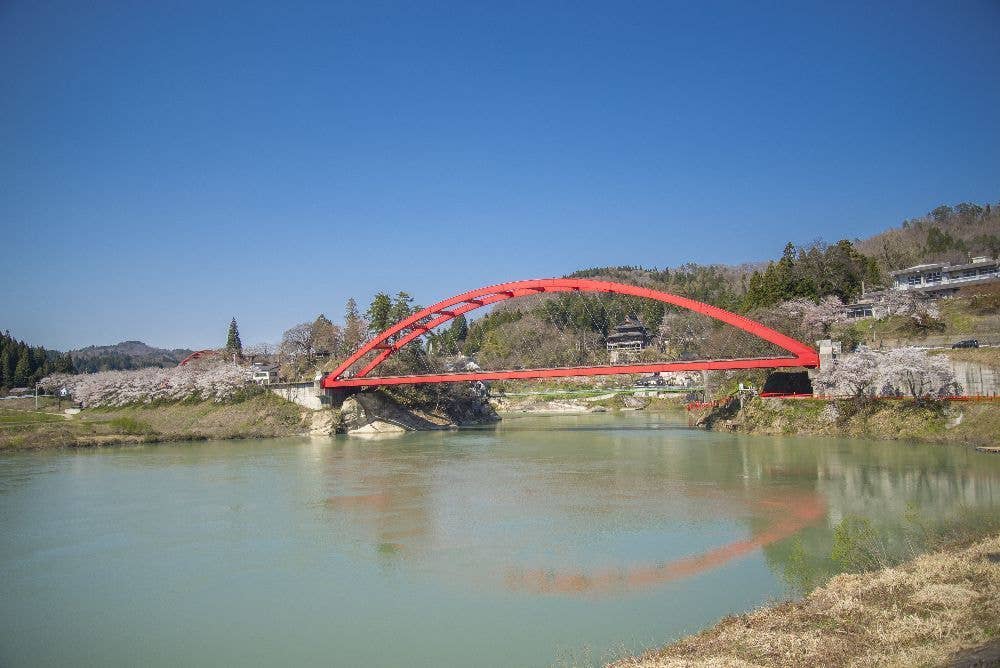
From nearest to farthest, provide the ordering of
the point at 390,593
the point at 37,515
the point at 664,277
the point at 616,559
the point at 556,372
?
the point at 390,593
the point at 616,559
the point at 37,515
the point at 556,372
the point at 664,277

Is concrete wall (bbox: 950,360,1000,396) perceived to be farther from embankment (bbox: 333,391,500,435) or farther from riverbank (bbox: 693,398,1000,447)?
embankment (bbox: 333,391,500,435)

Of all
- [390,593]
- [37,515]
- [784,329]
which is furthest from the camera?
[784,329]

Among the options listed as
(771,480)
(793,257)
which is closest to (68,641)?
(771,480)

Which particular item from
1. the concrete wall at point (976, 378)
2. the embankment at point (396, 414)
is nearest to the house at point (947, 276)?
the concrete wall at point (976, 378)

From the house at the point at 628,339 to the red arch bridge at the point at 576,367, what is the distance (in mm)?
25308

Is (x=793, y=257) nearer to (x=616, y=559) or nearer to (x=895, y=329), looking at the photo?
(x=895, y=329)

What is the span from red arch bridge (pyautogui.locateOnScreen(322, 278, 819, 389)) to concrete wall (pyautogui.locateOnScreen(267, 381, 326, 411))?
116 cm

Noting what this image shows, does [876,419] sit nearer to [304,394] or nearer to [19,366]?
[304,394]

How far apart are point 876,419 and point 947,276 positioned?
21695 mm

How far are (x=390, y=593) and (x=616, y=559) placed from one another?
11.0 ft

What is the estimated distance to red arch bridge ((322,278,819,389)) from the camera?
26438mm

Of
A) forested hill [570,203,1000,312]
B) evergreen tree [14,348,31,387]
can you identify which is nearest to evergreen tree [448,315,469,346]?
forested hill [570,203,1000,312]

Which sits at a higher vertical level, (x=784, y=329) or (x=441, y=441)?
(x=784, y=329)

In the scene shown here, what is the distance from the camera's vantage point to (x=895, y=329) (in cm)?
3117
